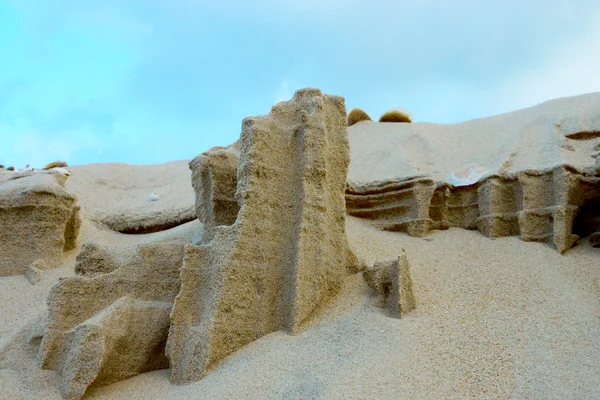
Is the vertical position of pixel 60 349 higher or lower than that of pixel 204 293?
lower

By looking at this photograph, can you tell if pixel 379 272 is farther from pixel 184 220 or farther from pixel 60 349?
pixel 184 220

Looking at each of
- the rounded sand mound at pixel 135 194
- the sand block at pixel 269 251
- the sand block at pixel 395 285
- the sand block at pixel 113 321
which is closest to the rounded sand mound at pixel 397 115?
the rounded sand mound at pixel 135 194

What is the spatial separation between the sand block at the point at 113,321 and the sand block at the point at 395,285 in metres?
1.67

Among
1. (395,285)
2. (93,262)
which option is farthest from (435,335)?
(93,262)

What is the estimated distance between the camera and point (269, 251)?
13.9 ft

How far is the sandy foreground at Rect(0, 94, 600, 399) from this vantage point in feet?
10.9

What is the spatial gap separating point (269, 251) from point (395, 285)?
1.04 meters

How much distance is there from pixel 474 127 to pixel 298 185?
5240mm

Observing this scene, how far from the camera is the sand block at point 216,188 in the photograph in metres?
5.08

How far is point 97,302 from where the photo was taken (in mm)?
4297

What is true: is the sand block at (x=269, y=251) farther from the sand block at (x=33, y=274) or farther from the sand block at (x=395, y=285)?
the sand block at (x=33, y=274)

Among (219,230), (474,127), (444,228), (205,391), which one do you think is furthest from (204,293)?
(474,127)

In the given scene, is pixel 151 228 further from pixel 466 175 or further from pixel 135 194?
pixel 466 175

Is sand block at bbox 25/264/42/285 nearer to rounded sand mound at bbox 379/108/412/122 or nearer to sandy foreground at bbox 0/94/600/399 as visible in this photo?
sandy foreground at bbox 0/94/600/399
